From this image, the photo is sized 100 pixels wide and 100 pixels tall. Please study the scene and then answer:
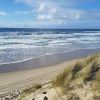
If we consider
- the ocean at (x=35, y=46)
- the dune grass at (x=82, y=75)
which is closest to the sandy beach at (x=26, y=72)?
the ocean at (x=35, y=46)

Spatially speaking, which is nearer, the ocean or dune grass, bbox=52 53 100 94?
dune grass, bbox=52 53 100 94

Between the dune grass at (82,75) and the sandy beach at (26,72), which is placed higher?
the dune grass at (82,75)

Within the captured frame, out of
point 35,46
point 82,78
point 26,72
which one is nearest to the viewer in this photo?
point 82,78

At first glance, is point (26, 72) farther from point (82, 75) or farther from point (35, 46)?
point (35, 46)

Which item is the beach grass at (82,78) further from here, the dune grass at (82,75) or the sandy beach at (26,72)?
the sandy beach at (26,72)

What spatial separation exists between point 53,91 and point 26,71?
8.83 meters

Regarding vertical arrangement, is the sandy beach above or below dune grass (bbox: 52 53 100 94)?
below

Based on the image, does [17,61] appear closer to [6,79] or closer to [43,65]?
[43,65]

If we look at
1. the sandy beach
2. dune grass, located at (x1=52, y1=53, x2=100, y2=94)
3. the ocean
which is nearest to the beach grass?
dune grass, located at (x1=52, y1=53, x2=100, y2=94)

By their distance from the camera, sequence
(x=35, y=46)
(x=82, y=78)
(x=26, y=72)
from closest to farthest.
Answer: (x=82, y=78)
(x=26, y=72)
(x=35, y=46)

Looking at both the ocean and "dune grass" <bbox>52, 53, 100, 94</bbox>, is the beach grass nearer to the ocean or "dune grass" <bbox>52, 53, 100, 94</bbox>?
"dune grass" <bbox>52, 53, 100, 94</bbox>

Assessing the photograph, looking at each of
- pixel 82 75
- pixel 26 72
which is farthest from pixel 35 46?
pixel 82 75

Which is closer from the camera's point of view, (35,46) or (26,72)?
(26,72)

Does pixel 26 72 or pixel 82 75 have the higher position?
pixel 82 75
